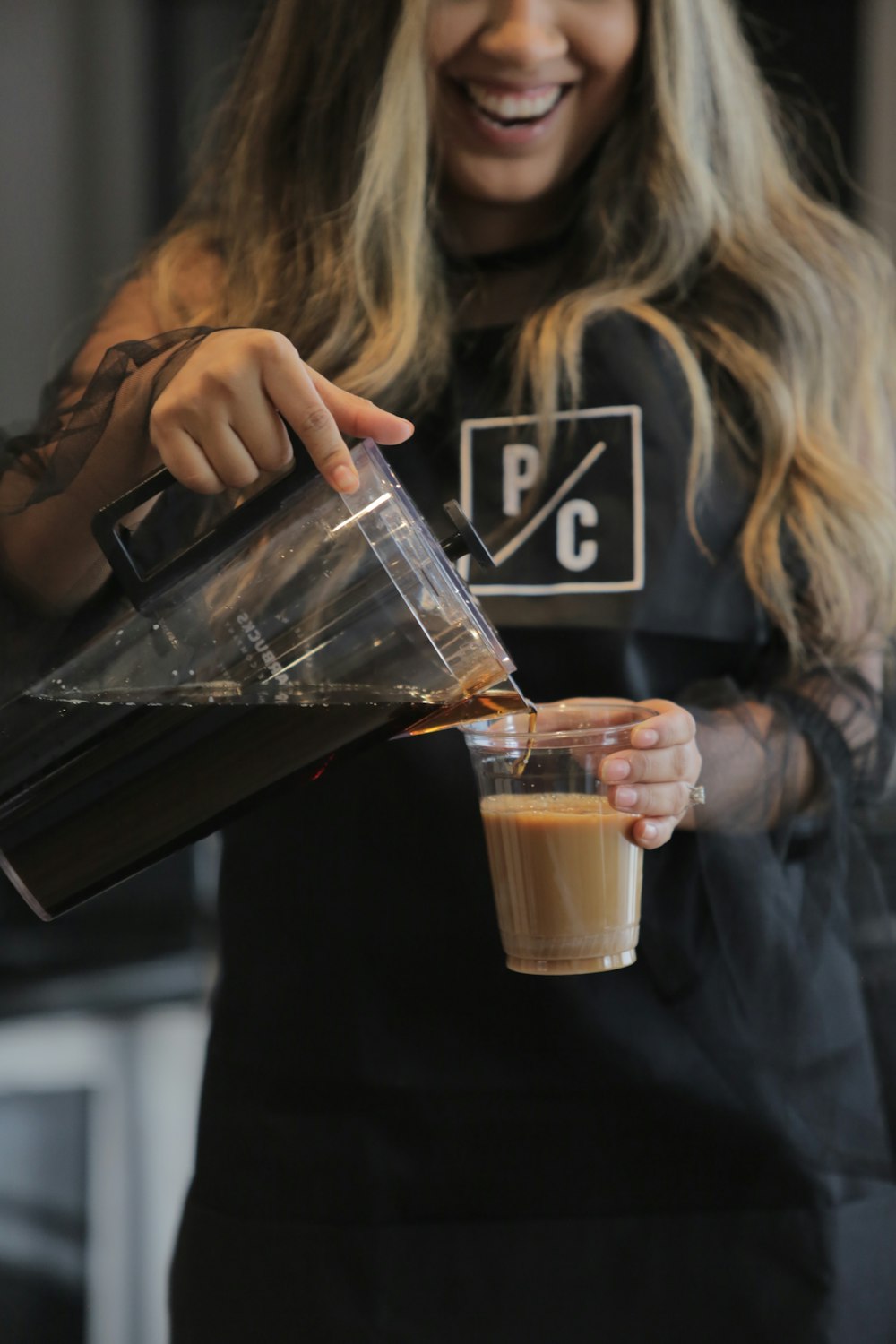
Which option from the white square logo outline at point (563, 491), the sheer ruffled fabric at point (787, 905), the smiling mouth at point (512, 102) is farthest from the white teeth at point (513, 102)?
the sheer ruffled fabric at point (787, 905)

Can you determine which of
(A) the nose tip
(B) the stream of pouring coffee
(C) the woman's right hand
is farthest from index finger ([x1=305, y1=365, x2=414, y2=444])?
(A) the nose tip

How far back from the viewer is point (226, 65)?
1.68m

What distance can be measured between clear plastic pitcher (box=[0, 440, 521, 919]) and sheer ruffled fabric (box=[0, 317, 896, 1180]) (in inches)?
12.0

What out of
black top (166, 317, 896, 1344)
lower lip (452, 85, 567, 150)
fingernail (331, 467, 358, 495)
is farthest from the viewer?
lower lip (452, 85, 567, 150)

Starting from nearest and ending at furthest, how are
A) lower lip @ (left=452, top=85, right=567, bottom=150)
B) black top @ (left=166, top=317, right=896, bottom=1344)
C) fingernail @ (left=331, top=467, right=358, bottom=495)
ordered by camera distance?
fingernail @ (left=331, top=467, right=358, bottom=495), black top @ (left=166, top=317, right=896, bottom=1344), lower lip @ (left=452, top=85, right=567, bottom=150)

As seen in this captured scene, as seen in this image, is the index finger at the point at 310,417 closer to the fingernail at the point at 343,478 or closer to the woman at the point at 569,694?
the fingernail at the point at 343,478

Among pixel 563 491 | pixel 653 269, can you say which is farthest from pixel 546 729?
pixel 653 269

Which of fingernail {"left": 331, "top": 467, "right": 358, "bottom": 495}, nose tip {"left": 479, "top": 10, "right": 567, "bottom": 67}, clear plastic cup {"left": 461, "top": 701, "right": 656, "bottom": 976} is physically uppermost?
nose tip {"left": 479, "top": 10, "right": 567, "bottom": 67}

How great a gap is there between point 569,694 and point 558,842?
0.32 metres

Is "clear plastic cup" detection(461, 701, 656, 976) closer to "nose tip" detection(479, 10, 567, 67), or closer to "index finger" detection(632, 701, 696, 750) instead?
"index finger" detection(632, 701, 696, 750)

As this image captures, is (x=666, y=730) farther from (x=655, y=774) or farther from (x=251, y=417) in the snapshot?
(x=251, y=417)

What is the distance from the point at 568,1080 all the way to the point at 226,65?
1.22 m

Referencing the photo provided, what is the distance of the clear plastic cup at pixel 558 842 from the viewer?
876 mm

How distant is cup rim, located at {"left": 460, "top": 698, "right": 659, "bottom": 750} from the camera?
2.83 feet
